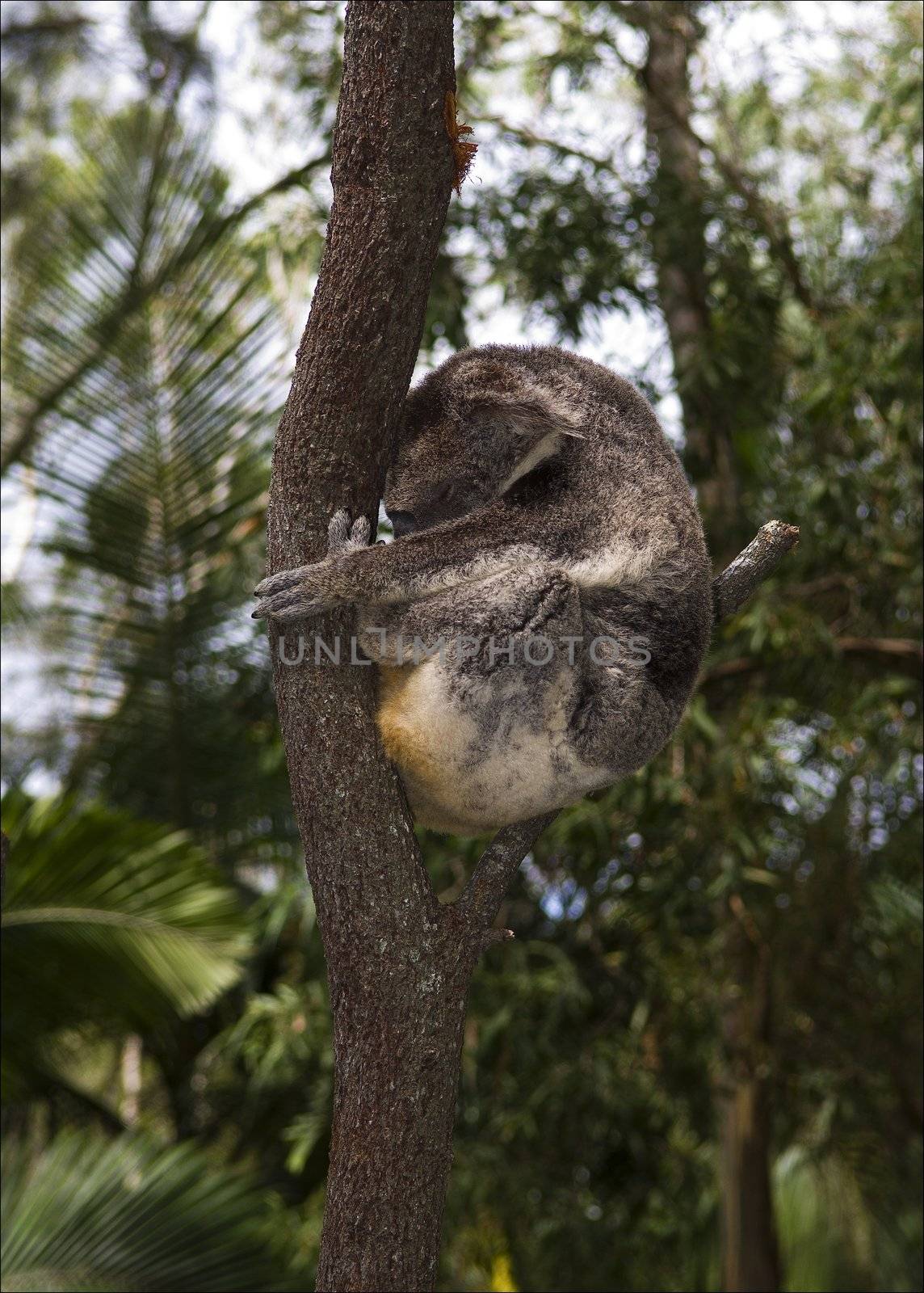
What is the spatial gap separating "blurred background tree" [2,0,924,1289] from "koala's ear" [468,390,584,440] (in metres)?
1.87

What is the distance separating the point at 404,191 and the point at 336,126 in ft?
0.60

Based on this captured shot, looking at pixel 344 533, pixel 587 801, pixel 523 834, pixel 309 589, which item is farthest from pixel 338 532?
pixel 587 801

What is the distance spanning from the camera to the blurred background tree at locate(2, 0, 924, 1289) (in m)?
4.24

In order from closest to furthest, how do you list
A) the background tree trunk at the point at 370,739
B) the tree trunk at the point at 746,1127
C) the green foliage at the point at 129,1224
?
the background tree trunk at the point at 370,739 → the green foliage at the point at 129,1224 → the tree trunk at the point at 746,1127

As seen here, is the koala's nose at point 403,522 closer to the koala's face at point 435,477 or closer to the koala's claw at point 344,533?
the koala's face at point 435,477

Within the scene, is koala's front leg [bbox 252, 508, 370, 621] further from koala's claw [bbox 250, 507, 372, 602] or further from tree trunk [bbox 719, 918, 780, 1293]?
tree trunk [bbox 719, 918, 780, 1293]

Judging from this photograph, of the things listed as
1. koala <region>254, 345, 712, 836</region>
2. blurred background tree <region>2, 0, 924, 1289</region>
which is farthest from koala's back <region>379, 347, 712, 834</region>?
blurred background tree <region>2, 0, 924, 1289</region>

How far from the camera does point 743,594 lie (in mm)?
2549

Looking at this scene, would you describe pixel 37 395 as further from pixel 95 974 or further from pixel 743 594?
pixel 743 594

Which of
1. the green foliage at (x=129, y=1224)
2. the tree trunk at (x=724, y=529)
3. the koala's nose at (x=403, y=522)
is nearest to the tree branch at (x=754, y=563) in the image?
the koala's nose at (x=403, y=522)

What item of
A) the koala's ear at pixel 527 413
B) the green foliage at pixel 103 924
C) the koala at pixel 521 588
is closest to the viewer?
the koala at pixel 521 588

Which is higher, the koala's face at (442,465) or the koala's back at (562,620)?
the koala's face at (442,465)

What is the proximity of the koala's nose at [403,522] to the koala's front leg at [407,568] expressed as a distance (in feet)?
0.55

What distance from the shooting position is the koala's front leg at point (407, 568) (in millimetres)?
2086
